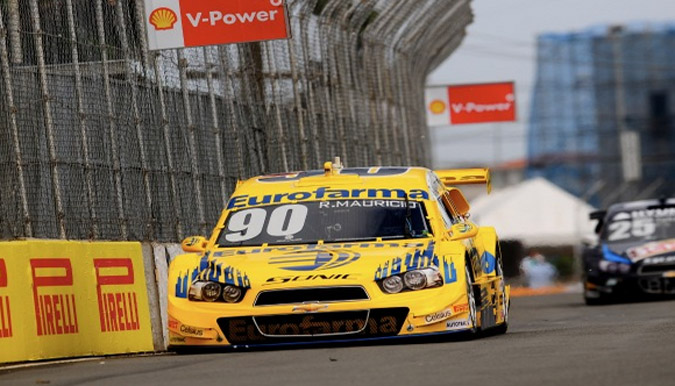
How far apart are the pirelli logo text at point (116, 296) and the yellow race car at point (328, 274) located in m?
1.06

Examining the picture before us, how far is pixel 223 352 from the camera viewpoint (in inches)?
457

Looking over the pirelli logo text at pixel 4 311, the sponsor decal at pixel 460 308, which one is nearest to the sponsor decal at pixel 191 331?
the pirelli logo text at pixel 4 311

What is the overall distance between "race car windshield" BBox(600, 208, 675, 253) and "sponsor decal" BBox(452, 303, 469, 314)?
11188 millimetres

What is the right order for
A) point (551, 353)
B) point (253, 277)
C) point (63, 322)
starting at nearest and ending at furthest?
point (551, 353)
point (253, 277)
point (63, 322)

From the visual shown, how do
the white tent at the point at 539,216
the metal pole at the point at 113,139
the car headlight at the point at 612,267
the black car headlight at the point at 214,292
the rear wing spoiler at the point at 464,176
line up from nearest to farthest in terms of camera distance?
the black car headlight at the point at 214,292, the metal pole at the point at 113,139, the rear wing spoiler at the point at 464,176, the car headlight at the point at 612,267, the white tent at the point at 539,216

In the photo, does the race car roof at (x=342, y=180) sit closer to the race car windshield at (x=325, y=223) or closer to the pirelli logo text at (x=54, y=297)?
the race car windshield at (x=325, y=223)

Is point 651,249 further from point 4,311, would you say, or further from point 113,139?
point 4,311

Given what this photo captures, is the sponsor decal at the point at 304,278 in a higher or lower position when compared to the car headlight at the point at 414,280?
higher

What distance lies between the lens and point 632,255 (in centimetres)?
2231

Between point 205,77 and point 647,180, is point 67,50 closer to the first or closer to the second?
point 205,77

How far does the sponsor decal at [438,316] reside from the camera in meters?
11.5

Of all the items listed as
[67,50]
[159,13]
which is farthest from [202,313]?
[159,13]

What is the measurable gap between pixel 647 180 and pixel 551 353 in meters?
81.7

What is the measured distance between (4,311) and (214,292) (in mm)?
1331
